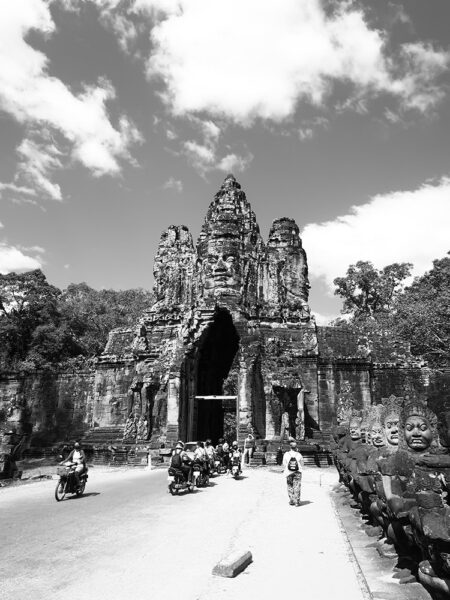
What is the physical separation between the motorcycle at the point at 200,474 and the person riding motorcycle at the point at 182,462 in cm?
62

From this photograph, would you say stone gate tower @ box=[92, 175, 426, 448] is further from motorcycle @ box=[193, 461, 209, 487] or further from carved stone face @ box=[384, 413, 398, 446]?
carved stone face @ box=[384, 413, 398, 446]

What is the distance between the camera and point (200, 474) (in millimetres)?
12734

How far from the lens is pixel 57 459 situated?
69.4 feet

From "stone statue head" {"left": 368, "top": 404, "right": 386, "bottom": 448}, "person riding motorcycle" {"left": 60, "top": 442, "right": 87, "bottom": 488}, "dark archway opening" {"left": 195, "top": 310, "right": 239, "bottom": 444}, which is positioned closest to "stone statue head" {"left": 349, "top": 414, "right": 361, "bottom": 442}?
"stone statue head" {"left": 368, "top": 404, "right": 386, "bottom": 448}

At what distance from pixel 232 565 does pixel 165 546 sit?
64.4 inches

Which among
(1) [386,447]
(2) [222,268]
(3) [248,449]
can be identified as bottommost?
(3) [248,449]

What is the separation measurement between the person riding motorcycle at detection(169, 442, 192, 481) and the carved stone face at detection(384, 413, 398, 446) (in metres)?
6.09

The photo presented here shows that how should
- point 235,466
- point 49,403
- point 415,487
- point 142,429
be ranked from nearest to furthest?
1. point 415,487
2. point 235,466
3. point 142,429
4. point 49,403

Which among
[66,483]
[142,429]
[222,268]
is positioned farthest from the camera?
[222,268]

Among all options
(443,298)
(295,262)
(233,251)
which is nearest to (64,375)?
(233,251)

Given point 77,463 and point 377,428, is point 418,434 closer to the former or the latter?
point 377,428

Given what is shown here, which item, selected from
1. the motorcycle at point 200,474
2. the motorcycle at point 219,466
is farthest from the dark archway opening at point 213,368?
the motorcycle at point 200,474

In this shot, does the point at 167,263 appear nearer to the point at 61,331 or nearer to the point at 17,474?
the point at 61,331

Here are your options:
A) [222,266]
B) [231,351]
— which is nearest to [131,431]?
[231,351]
